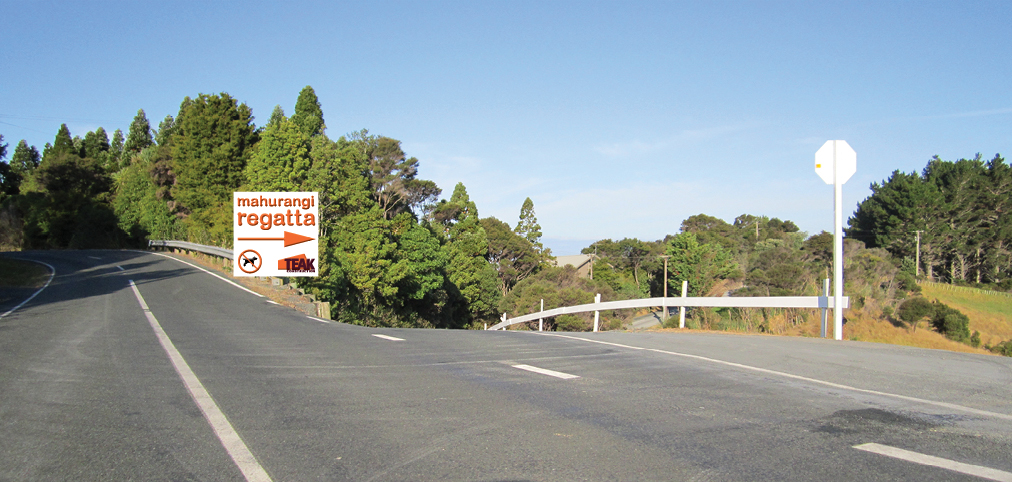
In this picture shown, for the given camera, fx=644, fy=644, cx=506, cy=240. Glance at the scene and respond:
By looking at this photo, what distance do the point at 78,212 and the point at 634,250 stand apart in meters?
69.1

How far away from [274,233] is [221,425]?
47.6 feet

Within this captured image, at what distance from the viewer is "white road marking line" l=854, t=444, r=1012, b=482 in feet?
12.0

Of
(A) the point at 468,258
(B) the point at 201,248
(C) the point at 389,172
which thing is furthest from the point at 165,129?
(B) the point at 201,248

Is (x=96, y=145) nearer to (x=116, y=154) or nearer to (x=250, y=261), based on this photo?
(x=116, y=154)

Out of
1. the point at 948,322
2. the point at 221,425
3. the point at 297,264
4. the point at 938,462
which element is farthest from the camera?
the point at 297,264

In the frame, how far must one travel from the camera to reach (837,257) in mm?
11297

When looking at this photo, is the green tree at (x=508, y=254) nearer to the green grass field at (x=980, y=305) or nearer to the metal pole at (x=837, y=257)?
the green grass field at (x=980, y=305)

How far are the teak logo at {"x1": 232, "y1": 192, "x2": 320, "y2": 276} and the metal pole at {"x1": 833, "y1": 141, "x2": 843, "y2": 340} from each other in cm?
1409

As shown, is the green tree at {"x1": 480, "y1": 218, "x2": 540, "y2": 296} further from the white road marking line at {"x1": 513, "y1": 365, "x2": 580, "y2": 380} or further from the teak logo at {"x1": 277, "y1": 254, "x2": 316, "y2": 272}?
the white road marking line at {"x1": 513, "y1": 365, "x2": 580, "y2": 380}

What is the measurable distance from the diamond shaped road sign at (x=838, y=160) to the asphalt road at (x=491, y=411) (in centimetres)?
308

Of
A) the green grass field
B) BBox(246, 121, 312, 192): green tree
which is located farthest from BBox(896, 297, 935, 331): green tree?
BBox(246, 121, 312, 192): green tree

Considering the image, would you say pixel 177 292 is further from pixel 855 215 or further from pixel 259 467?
pixel 855 215

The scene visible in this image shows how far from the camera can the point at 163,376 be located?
6770 mm

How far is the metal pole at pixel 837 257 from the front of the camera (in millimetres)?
11094
